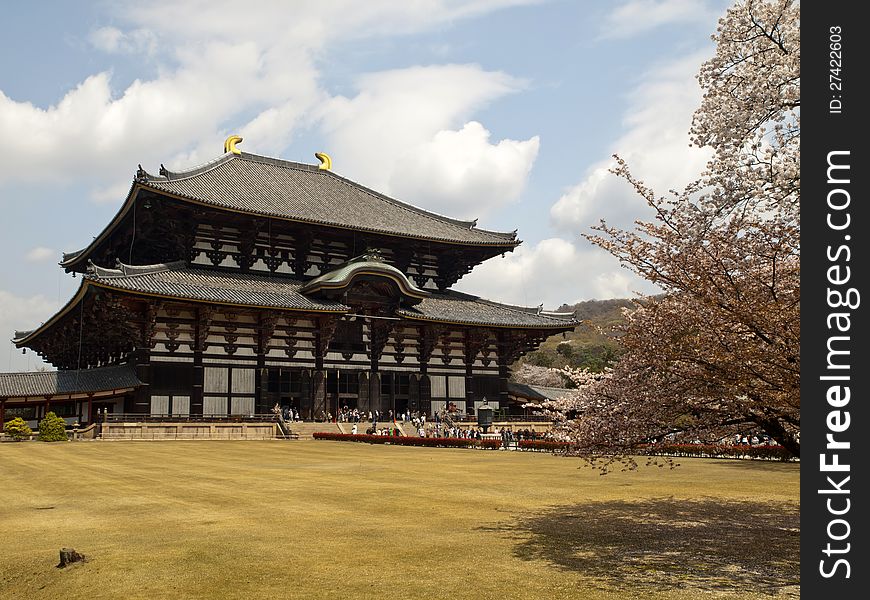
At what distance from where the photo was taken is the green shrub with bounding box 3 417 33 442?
116 ft

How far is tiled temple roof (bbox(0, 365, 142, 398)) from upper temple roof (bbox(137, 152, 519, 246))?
10.8m

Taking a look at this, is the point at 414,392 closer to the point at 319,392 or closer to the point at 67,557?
the point at 319,392

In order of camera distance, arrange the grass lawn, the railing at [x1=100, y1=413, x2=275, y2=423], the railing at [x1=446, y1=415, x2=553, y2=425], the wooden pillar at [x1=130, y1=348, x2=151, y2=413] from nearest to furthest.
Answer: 1. the grass lawn
2. the railing at [x1=100, y1=413, x2=275, y2=423]
3. the wooden pillar at [x1=130, y1=348, x2=151, y2=413]
4. the railing at [x1=446, y1=415, x2=553, y2=425]

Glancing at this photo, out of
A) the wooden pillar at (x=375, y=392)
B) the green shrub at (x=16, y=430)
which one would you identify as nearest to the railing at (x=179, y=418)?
the green shrub at (x=16, y=430)

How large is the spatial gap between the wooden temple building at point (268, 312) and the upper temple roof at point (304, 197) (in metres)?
0.19

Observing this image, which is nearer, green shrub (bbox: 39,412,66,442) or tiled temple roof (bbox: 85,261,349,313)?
green shrub (bbox: 39,412,66,442)

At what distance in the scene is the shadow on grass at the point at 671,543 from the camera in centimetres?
919

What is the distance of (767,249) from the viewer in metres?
10.1

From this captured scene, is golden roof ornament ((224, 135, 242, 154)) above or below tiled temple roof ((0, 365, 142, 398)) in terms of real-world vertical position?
above

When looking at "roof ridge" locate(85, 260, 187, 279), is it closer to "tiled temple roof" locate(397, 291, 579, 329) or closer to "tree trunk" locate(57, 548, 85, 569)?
"tiled temple roof" locate(397, 291, 579, 329)

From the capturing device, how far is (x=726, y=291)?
1016 centimetres

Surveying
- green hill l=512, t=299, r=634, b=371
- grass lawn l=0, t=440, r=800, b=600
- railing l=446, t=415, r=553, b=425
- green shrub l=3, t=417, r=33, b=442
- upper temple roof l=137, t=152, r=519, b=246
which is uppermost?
upper temple roof l=137, t=152, r=519, b=246

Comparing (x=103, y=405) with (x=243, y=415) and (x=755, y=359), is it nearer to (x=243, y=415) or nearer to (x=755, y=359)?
(x=243, y=415)

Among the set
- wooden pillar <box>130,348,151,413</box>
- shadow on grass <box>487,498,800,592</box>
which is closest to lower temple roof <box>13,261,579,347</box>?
wooden pillar <box>130,348,151,413</box>
